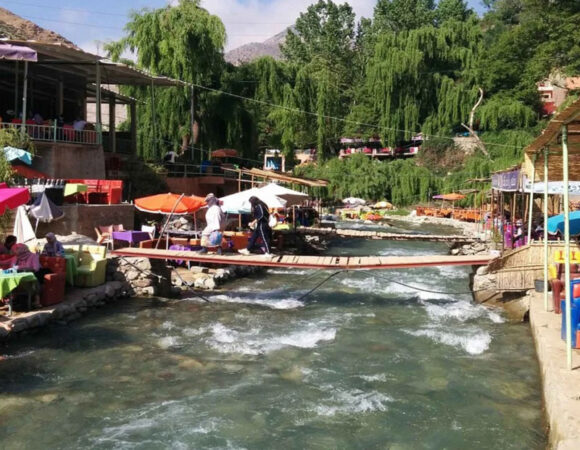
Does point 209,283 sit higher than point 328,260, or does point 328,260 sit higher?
point 328,260

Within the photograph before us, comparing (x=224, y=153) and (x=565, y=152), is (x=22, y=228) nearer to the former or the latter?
(x=565, y=152)

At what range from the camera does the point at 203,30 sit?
24.3 m

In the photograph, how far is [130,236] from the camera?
13727 millimetres

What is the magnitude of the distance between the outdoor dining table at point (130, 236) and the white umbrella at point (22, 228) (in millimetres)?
2249

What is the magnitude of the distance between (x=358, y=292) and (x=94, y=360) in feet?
21.2

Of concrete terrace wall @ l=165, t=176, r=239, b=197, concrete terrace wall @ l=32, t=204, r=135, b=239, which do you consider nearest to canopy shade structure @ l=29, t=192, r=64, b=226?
concrete terrace wall @ l=32, t=204, r=135, b=239

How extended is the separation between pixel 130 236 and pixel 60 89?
9315mm

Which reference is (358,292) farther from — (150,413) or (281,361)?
(150,413)

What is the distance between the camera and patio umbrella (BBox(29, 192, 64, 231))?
12.6 meters

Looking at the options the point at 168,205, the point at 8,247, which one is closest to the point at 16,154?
the point at 168,205

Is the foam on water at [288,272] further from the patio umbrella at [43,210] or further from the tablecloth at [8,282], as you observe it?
the tablecloth at [8,282]

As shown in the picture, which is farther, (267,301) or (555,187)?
(555,187)

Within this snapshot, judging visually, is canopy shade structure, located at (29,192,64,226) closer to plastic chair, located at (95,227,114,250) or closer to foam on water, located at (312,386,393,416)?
plastic chair, located at (95,227,114,250)

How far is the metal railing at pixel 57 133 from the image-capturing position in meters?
16.2
